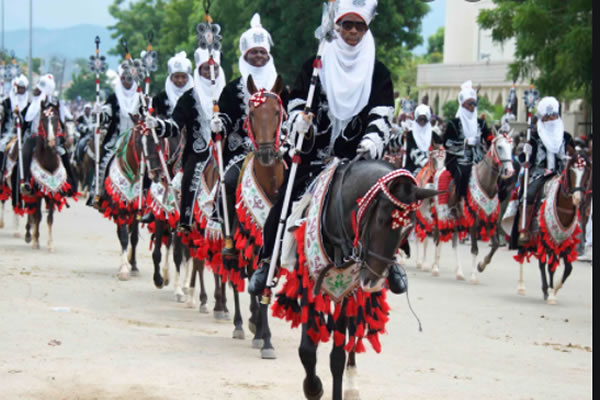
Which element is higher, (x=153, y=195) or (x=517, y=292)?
(x=153, y=195)

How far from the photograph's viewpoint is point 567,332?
13758 mm

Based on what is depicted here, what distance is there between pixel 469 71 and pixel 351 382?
54.1 metres

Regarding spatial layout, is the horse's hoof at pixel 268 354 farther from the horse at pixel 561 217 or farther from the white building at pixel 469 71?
the white building at pixel 469 71

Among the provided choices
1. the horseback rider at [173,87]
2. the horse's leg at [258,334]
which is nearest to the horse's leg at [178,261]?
the horseback rider at [173,87]

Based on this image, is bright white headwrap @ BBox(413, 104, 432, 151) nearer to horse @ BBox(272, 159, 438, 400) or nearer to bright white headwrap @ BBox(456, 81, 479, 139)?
bright white headwrap @ BBox(456, 81, 479, 139)

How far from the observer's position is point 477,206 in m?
19.4

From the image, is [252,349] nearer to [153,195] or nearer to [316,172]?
[316,172]

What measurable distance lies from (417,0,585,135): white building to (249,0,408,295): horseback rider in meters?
31.8

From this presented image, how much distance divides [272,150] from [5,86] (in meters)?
20.1

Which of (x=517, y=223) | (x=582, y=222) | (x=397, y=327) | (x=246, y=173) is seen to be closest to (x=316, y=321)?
(x=246, y=173)

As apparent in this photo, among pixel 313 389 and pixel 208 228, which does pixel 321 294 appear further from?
pixel 208 228

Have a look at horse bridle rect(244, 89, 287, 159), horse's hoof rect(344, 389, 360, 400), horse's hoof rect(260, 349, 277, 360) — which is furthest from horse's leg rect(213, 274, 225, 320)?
horse's hoof rect(344, 389, 360, 400)

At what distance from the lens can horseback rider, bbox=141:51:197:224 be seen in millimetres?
14789

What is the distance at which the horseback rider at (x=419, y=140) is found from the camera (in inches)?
865
